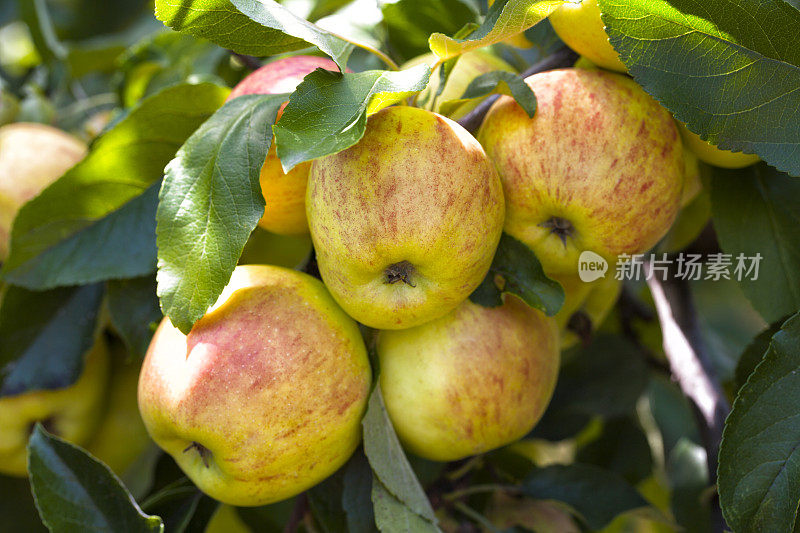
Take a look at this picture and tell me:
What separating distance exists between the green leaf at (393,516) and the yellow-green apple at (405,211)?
0.61ft

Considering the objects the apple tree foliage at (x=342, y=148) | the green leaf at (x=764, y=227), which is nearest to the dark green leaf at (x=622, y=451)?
the apple tree foliage at (x=342, y=148)

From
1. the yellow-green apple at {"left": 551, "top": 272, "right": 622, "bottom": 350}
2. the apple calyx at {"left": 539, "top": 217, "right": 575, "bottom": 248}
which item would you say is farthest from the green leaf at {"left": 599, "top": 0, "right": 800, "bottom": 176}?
the yellow-green apple at {"left": 551, "top": 272, "right": 622, "bottom": 350}

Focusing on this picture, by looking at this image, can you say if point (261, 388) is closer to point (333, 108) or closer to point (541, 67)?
point (333, 108)

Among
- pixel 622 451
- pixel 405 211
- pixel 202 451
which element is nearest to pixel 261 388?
pixel 202 451

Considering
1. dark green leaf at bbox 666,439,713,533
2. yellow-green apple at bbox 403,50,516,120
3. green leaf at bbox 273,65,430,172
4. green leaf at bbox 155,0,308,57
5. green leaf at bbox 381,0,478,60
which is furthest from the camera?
dark green leaf at bbox 666,439,713,533

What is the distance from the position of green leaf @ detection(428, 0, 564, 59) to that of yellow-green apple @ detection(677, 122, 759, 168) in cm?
23

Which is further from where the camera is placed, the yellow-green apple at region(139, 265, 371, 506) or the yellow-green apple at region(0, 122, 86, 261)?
the yellow-green apple at region(0, 122, 86, 261)

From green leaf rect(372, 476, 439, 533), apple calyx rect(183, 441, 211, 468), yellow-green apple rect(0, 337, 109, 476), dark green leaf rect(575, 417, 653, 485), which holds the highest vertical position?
apple calyx rect(183, 441, 211, 468)

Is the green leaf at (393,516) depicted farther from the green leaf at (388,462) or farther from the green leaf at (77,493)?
the green leaf at (77,493)

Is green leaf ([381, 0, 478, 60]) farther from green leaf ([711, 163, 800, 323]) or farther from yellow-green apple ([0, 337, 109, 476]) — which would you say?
yellow-green apple ([0, 337, 109, 476])

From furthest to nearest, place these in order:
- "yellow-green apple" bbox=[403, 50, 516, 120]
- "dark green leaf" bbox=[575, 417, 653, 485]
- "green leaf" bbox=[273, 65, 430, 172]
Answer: "dark green leaf" bbox=[575, 417, 653, 485], "yellow-green apple" bbox=[403, 50, 516, 120], "green leaf" bbox=[273, 65, 430, 172]

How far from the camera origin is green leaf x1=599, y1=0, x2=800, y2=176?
65cm

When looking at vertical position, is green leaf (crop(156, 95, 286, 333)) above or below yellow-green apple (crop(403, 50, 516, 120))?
below

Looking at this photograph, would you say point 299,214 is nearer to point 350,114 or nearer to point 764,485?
point 350,114
